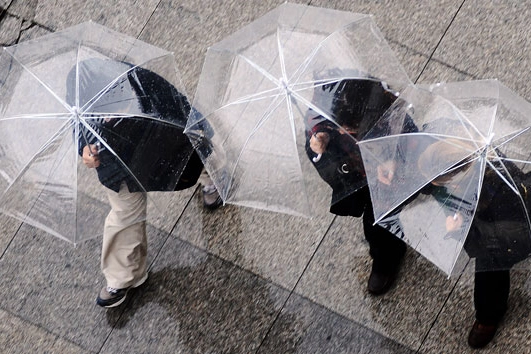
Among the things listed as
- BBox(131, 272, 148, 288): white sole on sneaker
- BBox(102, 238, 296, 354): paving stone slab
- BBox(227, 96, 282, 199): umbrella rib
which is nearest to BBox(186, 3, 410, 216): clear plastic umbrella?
BBox(227, 96, 282, 199): umbrella rib

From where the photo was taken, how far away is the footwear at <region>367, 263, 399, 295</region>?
16.2 ft

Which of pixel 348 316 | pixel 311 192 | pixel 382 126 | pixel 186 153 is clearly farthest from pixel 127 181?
pixel 348 316

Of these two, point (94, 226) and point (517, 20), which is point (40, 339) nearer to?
point (94, 226)

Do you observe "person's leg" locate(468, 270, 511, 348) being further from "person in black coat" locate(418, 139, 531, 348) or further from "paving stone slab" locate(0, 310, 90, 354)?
"paving stone slab" locate(0, 310, 90, 354)

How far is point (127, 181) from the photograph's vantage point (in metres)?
4.25

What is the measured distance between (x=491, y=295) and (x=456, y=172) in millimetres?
1219

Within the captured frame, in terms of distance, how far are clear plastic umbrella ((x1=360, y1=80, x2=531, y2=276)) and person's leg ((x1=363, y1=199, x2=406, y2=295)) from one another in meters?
0.65

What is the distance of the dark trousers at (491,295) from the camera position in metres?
4.52

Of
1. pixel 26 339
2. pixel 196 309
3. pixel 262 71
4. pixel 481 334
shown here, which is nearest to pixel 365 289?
pixel 481 334

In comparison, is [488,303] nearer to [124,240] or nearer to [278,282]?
Answer: [278,282]

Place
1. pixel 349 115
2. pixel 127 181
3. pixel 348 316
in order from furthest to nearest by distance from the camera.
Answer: pixel 348 316
pixel 127 181
pixel 349 115

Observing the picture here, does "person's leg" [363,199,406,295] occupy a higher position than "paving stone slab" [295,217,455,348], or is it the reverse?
"person's leg" [363,199,406,295]

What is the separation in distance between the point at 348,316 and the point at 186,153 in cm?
158

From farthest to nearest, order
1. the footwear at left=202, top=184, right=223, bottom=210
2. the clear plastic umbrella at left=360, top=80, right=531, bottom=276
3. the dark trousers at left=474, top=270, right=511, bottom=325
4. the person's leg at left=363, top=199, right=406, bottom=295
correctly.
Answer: the footwear at left=202, top=184, right=223, bottom=210
the person's leg at left=363, top=199, right=406, bottom=295
the dark trousers at left=474, top=270, right=511, bottom=325
the clear plastic umbrella at left=360, top=80, right=531, bottom=276
